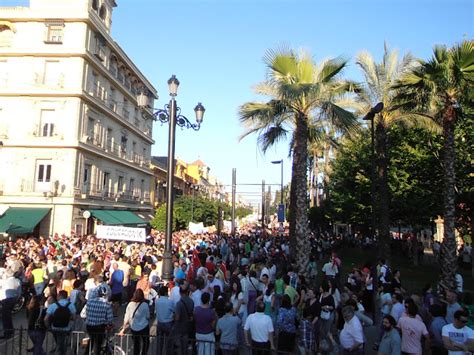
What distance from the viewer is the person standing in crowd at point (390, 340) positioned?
6.14 metres

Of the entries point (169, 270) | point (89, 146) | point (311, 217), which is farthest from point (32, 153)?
point (311, 217)

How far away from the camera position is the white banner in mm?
17312

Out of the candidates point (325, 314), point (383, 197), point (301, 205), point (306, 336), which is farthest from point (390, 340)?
point (383, 197)

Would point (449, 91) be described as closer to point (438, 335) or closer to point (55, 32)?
point (438, 335)

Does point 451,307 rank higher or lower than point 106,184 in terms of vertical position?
lower

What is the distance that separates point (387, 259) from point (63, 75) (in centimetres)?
2627

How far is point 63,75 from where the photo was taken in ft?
101

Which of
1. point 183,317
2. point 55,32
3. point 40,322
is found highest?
point 55,32

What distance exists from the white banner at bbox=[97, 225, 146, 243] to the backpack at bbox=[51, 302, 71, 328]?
10.2 metres

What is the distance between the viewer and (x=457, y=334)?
5.92 m

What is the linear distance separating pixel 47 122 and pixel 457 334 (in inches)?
1228

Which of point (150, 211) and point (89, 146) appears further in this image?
point (150, 211)

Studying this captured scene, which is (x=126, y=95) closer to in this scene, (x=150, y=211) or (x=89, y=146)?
(x=89, y=146)

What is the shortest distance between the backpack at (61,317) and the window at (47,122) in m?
26.7
